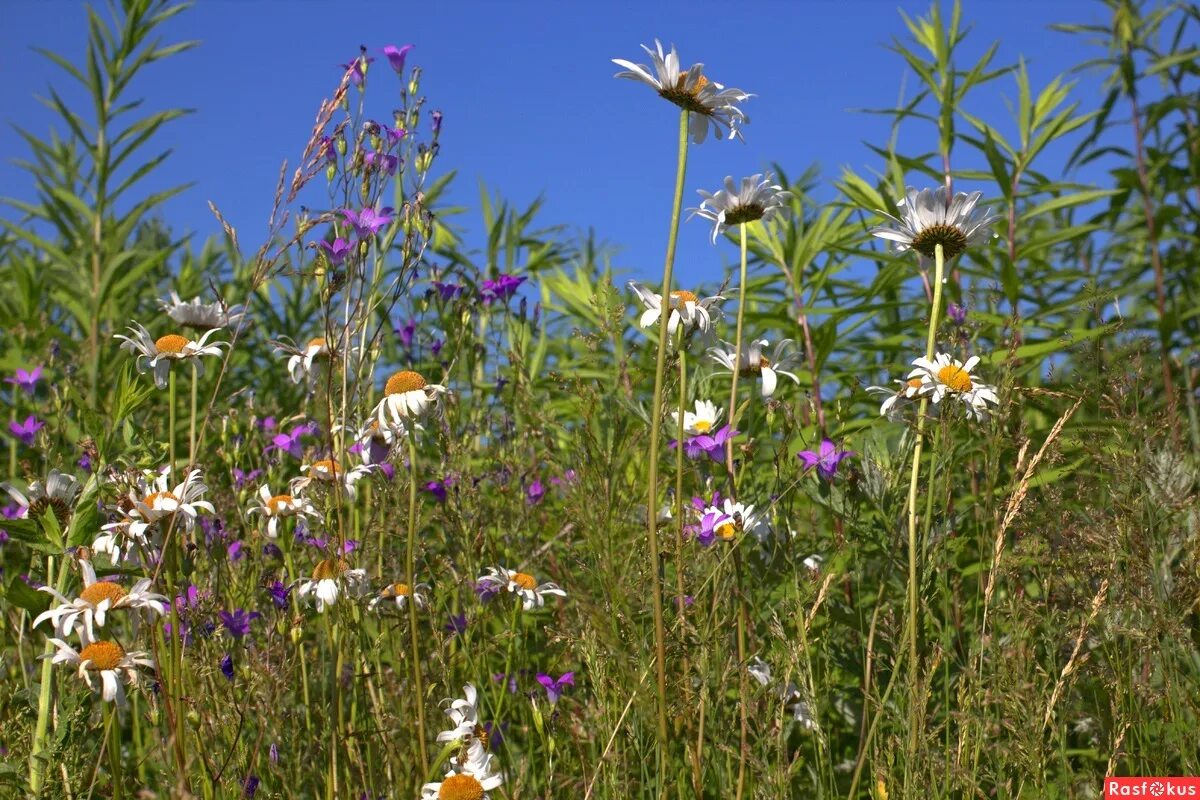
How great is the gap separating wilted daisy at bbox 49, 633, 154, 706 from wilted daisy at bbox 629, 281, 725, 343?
3.69 feet

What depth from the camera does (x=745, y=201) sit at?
218 centimetres

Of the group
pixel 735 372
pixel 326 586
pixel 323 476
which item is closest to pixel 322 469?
pixel 323 476

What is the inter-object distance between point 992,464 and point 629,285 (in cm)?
80

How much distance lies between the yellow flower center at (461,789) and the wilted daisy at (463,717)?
11 centimetres

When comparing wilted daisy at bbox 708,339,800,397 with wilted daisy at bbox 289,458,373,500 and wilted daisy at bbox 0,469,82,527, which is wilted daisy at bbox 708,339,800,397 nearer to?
wilted daisy at bbox 289,458,373,500

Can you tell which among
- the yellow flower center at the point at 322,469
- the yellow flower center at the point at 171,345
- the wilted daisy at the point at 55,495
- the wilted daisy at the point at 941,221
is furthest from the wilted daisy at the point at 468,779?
the wilted daisy at the point at 941,221

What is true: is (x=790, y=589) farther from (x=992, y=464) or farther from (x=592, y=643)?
(x=592, y=643)

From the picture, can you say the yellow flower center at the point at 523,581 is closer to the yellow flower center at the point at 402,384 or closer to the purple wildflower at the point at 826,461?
the yellow flower center at the point at 402,384

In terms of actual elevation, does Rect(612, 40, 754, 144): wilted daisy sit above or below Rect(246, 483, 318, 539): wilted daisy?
above

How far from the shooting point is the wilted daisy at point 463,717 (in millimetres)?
1796

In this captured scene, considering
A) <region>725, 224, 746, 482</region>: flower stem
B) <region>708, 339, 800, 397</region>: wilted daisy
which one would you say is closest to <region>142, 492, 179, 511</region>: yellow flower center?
<region>725, 224, 746, 482</region>: flower stem

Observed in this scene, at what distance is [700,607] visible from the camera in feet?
5.60

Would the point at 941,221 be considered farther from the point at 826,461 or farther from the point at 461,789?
the point at 461,789

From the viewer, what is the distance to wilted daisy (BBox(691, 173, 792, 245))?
7.08 ft
